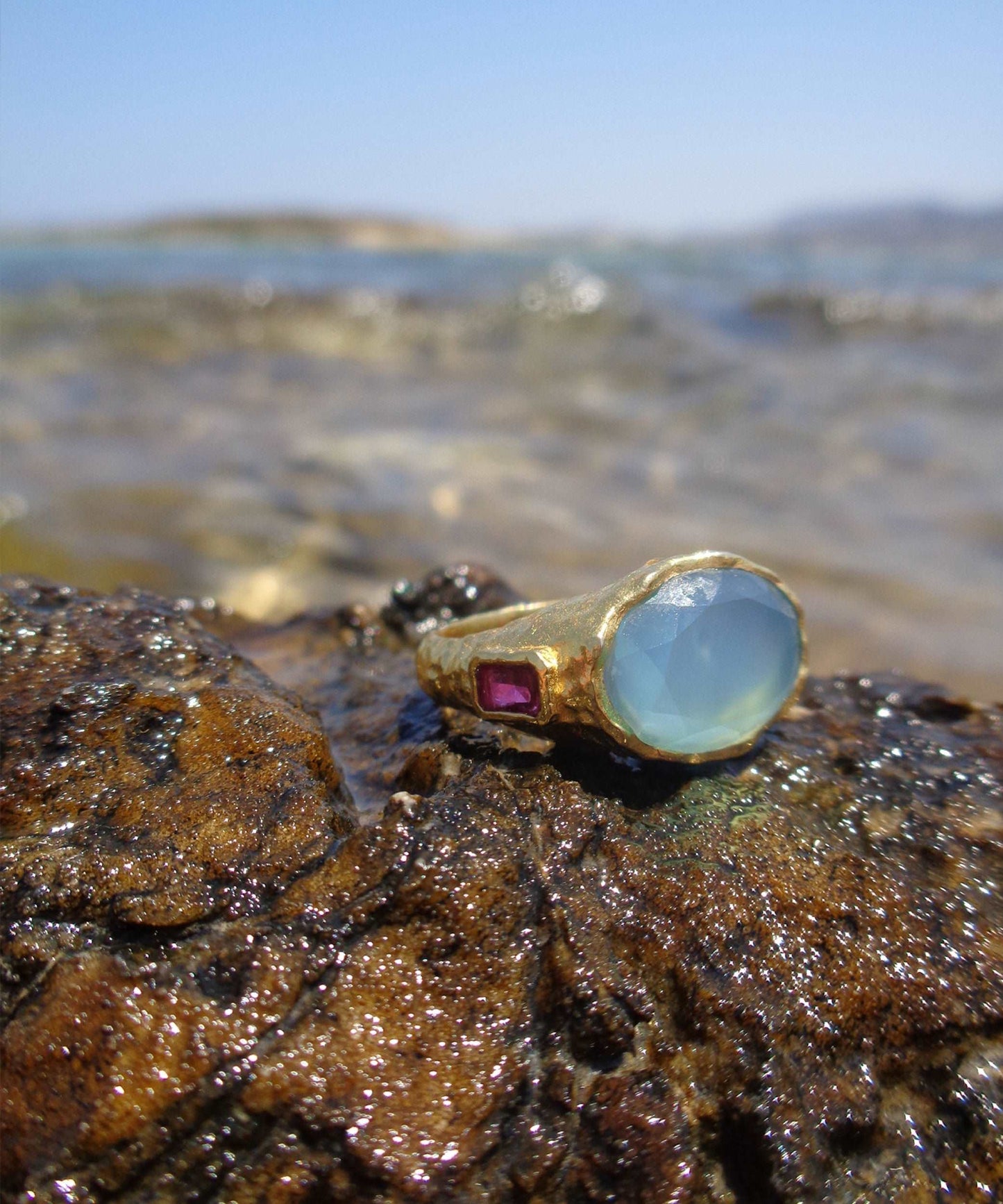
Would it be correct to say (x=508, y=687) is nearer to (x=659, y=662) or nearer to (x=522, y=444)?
(x=659, y=662)

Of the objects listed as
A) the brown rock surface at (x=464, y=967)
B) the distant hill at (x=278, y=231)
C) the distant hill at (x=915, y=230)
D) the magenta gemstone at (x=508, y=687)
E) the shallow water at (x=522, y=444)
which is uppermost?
the magenta gemstone at (x=508, y=687)

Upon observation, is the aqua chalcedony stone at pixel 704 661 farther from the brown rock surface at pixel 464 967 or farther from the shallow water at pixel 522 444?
the shallow water at pixel 522 444

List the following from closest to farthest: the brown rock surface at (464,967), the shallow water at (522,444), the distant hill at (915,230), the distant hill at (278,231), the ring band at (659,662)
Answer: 1. the brown rock surface at (464,967)
2. the ring band at (659,662)
3. the shallow water at (522,444)
4. the distant hill at (915,230)
5. the distant hill at (278,231)

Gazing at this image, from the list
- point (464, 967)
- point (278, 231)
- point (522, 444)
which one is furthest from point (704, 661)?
point (278, 231)

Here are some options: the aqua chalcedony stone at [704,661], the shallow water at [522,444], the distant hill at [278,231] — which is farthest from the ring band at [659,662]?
the distant hill at [278,231]

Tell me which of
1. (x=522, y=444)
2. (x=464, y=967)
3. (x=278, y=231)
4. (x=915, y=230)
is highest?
(x=464, y=967)

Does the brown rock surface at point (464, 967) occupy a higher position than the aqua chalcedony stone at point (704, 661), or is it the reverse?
the aqua chalcedony stone at point (704, 661)

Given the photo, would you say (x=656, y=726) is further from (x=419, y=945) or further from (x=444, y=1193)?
(x=444, y=1193)
